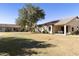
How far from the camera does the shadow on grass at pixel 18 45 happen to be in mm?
8703

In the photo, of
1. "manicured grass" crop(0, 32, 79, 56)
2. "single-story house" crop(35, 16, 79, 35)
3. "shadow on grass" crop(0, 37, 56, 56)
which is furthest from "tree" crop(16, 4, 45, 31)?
"shadow on grass" crop(0, 37, 56, 56)

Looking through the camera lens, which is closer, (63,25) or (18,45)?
(18,45)

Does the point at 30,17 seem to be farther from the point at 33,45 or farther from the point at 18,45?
the point at 18,45

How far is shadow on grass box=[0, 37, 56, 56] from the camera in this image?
8.70m

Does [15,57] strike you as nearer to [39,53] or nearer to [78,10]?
[39,53]

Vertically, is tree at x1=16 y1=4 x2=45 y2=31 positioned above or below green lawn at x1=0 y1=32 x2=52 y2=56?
above

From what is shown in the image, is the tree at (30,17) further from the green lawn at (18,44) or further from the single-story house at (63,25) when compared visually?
the green lawn at (18,44)

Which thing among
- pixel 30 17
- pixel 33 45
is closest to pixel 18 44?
pixel 33 45

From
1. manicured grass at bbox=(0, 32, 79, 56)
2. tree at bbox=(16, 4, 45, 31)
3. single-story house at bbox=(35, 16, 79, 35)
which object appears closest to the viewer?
manicured grass at bbox=(0, 32, 79, 56)

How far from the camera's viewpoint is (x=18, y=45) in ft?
30.5

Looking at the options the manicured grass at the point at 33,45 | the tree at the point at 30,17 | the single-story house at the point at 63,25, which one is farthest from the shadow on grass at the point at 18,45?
the single-story house at the point at 63,25

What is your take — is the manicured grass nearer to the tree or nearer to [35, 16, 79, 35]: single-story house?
the tree

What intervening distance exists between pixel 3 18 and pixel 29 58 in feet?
7.52

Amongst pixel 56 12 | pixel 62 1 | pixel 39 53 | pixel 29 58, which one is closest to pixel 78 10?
pixel 56 12
